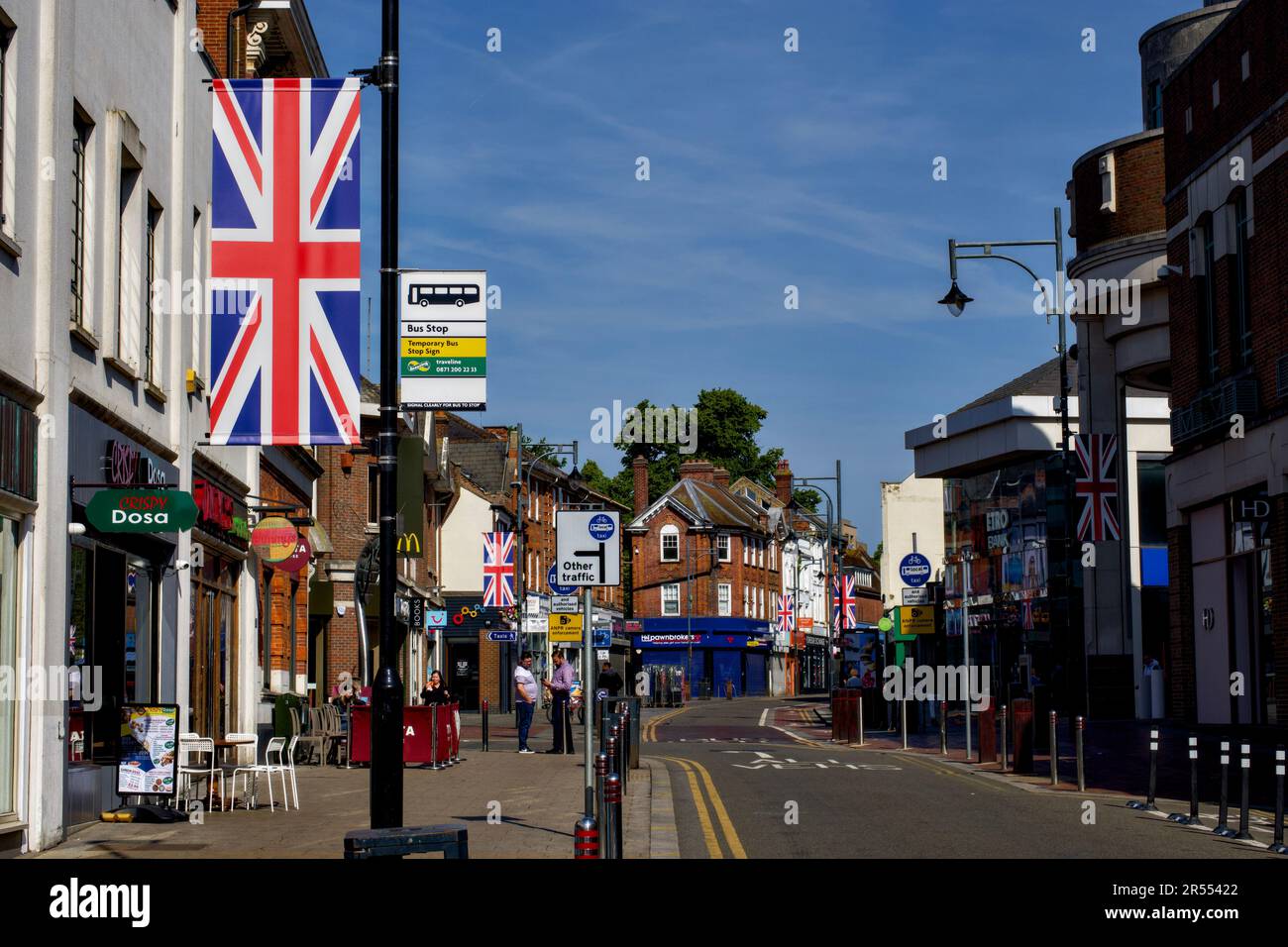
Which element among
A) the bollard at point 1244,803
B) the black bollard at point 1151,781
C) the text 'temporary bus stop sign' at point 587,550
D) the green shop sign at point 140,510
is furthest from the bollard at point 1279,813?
the green shop sign at point 140,510

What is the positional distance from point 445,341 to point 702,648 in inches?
3143

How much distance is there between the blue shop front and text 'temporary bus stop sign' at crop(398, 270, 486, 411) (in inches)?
3072

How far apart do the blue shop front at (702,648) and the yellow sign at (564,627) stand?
215 feet

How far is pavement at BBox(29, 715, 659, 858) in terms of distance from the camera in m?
14.0

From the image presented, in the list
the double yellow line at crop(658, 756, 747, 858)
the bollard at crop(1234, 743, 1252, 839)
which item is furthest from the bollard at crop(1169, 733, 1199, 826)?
the double yellow line at crop(658, 756, 747, 858)

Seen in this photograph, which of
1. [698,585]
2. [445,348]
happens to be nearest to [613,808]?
[445,348]

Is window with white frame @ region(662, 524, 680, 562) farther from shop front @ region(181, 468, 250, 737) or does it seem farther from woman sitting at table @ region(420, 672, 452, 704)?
shop front @ region(181, 468, 250, 737)

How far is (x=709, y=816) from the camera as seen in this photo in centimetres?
1745

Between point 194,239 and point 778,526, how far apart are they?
3306 inches

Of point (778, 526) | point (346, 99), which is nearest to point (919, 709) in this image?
point (346, 99)

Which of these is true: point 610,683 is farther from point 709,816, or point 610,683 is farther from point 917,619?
point 709,816

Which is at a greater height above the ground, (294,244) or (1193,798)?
(294,244)

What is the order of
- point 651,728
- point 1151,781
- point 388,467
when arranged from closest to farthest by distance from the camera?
point 388,467 < point 1151,781 < point 651,728
